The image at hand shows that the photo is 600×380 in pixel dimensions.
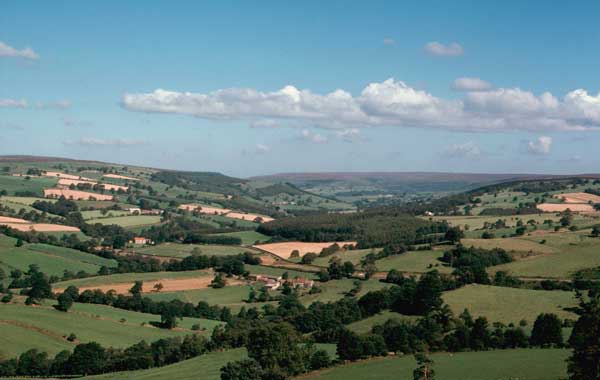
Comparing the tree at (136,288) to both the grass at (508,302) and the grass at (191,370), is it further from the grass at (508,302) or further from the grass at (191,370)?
the grass at (508,302)

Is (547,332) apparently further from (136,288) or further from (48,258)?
(48,258)

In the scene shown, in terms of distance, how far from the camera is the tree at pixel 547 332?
224 feet

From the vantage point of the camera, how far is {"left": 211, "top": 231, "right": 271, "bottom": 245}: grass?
579 feet

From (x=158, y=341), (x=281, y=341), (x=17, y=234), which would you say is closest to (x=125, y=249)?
(x=17, y=234)

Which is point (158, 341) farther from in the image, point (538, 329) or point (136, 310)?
point (538, 329)

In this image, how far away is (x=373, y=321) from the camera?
282ft

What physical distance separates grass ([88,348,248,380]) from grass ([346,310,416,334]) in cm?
1603

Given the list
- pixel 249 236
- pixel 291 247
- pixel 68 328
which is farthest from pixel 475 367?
pixel 249 236

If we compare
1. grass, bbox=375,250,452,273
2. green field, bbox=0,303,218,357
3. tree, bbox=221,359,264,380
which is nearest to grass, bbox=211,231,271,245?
grass, bbox=375,250,452,273

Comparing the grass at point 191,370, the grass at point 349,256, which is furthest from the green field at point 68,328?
the grass at point 349,256

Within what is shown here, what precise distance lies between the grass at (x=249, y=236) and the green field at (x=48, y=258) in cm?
4346

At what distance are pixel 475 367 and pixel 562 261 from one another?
5590 centimetres

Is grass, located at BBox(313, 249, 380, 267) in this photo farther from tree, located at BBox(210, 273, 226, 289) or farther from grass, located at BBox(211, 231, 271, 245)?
grass, located at BBox(211, 231, 271, 245)

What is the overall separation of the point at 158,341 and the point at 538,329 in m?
41.8
